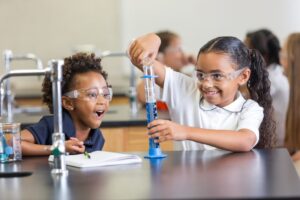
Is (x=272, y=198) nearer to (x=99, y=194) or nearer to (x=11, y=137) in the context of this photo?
(x=99, y=194)

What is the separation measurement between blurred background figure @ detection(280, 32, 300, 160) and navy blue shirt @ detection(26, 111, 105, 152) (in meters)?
1.48

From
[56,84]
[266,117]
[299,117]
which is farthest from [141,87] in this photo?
[56,84]

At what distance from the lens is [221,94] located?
8.38ft

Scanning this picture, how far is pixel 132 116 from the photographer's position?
426cm

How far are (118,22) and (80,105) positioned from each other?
169 inches

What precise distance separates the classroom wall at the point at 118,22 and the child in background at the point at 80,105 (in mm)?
3882

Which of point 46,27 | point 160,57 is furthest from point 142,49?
point 46,27

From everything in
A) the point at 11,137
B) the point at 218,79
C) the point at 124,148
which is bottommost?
the point at 124,148

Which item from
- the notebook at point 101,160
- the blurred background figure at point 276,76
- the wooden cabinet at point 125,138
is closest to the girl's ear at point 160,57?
the blurred background figure at point 276,76

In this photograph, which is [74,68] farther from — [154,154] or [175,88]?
[154,154]

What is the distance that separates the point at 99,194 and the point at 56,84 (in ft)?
1.44

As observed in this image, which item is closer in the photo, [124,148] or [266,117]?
[266,117]

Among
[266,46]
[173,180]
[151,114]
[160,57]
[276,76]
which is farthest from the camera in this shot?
[160,57]

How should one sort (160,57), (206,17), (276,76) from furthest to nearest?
(206,17) < (160,57) < (276,76)
